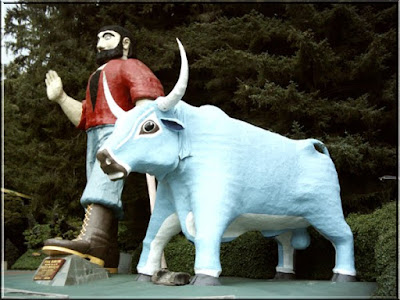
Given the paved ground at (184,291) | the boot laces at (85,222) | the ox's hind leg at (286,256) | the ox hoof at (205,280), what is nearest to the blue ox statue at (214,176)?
the ox hoof at (205,280)

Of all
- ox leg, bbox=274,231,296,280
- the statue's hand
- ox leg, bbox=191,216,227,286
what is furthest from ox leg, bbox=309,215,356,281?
the statue's hand

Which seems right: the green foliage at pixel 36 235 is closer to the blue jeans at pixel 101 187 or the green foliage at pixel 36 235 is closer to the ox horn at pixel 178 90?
the blue jeans at pixel 101 187

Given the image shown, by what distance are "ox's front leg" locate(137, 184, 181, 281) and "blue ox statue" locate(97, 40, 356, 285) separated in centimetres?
1

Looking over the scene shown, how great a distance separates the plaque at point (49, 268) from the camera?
6066 millimetres

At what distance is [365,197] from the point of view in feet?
30.1

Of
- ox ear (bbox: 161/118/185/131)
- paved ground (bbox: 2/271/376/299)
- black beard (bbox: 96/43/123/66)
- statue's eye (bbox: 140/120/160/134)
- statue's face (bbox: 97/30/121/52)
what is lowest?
paved ground (bbox: 2/271/376/299)

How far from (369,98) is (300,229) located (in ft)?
12.5

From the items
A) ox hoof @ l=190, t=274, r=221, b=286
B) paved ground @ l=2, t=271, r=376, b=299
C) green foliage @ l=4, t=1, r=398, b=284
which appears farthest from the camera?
green foliage @ l=4, t=1, r=398, b=284

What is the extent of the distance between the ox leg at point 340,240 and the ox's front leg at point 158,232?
65.5 inches

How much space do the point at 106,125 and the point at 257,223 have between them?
2.32m

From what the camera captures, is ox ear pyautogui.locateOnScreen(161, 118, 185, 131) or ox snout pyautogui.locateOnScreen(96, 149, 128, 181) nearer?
ox snout pyautogui.locateOnScreen(96, 149, 128, 181)

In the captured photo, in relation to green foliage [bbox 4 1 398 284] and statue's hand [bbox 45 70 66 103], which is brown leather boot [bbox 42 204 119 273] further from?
green foliage [bbox 4 1 398 284]

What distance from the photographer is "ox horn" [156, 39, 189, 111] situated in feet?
18.9

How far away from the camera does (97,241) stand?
674 centimetres
